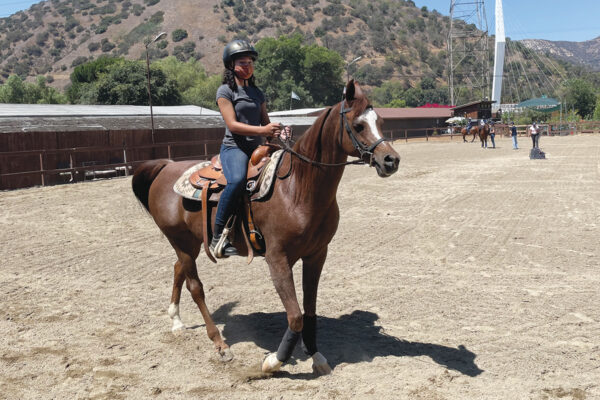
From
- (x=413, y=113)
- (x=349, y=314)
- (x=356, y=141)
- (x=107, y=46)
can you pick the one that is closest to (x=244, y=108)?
Answer: (x=356, y=141)

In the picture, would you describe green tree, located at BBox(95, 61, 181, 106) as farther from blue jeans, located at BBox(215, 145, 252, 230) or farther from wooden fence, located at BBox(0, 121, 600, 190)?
blue jeans, located at BBox(215, 145, 252, 230)

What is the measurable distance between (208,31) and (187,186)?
134020mm

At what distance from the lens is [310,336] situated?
13.4 feet

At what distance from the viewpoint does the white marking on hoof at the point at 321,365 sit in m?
3.85

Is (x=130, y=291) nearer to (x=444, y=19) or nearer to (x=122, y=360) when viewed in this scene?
(x=122, y=360)

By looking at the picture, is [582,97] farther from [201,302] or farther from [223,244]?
[223,244]

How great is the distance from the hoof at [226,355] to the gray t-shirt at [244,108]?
5.54ft

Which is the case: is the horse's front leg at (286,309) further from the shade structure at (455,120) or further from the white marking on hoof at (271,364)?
the shade structure at (455,120)

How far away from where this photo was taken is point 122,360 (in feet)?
13.6

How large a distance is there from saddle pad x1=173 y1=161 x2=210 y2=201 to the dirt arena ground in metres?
1.34

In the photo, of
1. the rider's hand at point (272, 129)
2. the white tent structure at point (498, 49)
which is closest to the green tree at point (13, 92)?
the white tent structure at point (498, 49)

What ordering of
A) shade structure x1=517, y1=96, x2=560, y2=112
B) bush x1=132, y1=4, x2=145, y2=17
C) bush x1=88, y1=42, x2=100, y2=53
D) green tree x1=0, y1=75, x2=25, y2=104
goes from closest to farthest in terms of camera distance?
green tree x1=0, y1=75, x2=25, y2=104 → shade structure x1=517, y1=96, x2=560, y2=112 → bush x1=88, y1=42, x2=100, y2=53 → bush x1=132, y1=4, x2=145, y2=17

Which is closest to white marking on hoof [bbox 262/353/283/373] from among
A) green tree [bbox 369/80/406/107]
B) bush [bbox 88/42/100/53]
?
green tree [bbox 369/80/406/107]

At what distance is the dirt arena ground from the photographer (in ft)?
12.1
